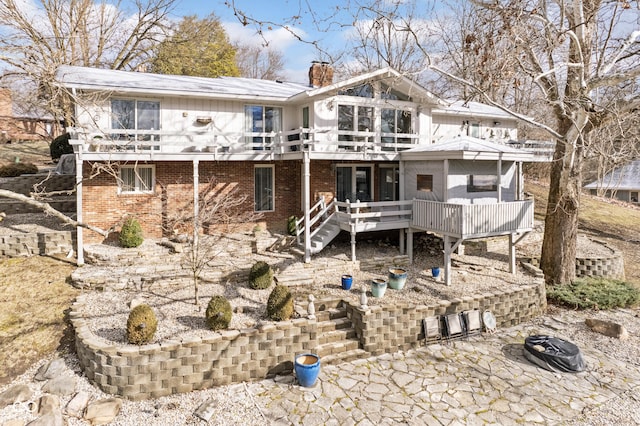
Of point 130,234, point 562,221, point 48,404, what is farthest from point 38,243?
point 562,221

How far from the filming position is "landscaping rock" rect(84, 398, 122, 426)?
24.7ft

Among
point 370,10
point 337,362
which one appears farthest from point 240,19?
point 337,362

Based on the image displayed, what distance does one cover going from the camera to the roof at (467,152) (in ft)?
46.2

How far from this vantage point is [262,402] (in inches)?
329

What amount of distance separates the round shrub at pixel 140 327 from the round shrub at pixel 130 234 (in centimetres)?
611

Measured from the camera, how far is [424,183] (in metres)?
16.1

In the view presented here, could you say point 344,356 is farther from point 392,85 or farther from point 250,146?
point 392,85

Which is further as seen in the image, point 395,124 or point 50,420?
point 395,124

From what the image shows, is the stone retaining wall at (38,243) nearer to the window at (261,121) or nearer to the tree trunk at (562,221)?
the window at (261,121)

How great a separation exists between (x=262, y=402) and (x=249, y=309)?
2.95 m

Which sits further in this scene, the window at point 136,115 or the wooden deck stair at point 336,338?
the window at point 136,115

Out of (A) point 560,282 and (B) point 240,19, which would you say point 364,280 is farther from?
(B) point 240,19

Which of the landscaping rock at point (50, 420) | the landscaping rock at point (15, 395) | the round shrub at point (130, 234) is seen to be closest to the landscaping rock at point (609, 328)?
the landscaping rock at point (50, 420)

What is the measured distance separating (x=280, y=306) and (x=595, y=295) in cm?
1159
